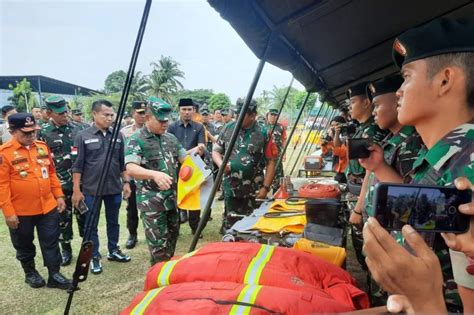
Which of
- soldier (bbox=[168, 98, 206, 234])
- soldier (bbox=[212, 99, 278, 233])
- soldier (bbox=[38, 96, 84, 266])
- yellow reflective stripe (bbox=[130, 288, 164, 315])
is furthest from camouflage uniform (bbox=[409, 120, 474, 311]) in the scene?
soldier (bbox=[168, 98, 206, 234])

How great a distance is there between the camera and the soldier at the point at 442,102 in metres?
0.91

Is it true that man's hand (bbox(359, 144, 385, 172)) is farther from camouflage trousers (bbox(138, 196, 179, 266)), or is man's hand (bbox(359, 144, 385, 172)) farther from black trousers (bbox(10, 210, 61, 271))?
black trousers (bbox(10, 210, 61, 271))

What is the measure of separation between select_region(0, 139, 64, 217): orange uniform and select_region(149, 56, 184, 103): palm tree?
5743 cm

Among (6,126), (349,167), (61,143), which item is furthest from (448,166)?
(6,126)

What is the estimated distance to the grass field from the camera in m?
3.40

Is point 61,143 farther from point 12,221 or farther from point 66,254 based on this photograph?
point 12,221

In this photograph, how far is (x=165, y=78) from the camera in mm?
66875

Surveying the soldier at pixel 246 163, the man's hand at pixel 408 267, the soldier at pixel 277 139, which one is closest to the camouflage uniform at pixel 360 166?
the soldier at pixel 246 163

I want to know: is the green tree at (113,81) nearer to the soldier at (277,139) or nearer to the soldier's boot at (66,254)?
the soldier at (277,139)

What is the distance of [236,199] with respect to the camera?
14.9ft

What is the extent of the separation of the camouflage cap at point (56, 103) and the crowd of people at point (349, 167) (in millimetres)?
17

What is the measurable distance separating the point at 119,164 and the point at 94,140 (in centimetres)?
49

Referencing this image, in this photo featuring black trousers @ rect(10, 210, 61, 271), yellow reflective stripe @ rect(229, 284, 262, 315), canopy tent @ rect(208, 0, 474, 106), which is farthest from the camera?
black trousers @ rect(10, 210, 61, 271)

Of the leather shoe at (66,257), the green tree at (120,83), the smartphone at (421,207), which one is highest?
the green tree at (120,83)
